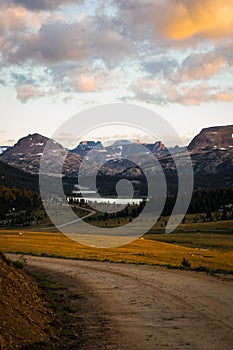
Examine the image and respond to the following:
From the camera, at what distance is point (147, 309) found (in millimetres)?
19297

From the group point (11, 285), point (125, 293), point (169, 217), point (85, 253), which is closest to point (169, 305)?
point (125, 293)

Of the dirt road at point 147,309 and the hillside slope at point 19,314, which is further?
the dirt road at point 147,309

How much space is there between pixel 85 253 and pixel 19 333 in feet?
114

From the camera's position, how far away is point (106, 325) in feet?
53.9

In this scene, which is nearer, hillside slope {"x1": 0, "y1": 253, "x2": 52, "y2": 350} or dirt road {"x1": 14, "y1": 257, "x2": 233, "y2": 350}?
hillside slope {"x1": 0, "y1": 253, "x2": 52, "y2": 350}

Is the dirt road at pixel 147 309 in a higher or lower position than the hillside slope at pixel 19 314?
lower

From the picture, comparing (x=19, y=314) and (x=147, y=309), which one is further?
(x=147, y=309)

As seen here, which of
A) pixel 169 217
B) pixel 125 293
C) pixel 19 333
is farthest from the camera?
pixel 169 217

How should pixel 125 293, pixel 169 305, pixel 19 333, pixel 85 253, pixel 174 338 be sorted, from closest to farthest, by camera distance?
1. pixel 19 333
2. pixel 174 338
3. pixel 169 305
4. pixel 125 293
5. pixel 85 253

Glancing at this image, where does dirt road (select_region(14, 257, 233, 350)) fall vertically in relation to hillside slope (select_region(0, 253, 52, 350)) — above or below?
below

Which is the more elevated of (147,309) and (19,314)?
(19,314)

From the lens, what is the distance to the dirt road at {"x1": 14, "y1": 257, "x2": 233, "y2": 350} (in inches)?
563

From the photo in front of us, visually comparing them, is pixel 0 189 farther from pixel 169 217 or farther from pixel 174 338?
pixel 174 338

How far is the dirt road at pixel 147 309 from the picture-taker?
14.3 m
